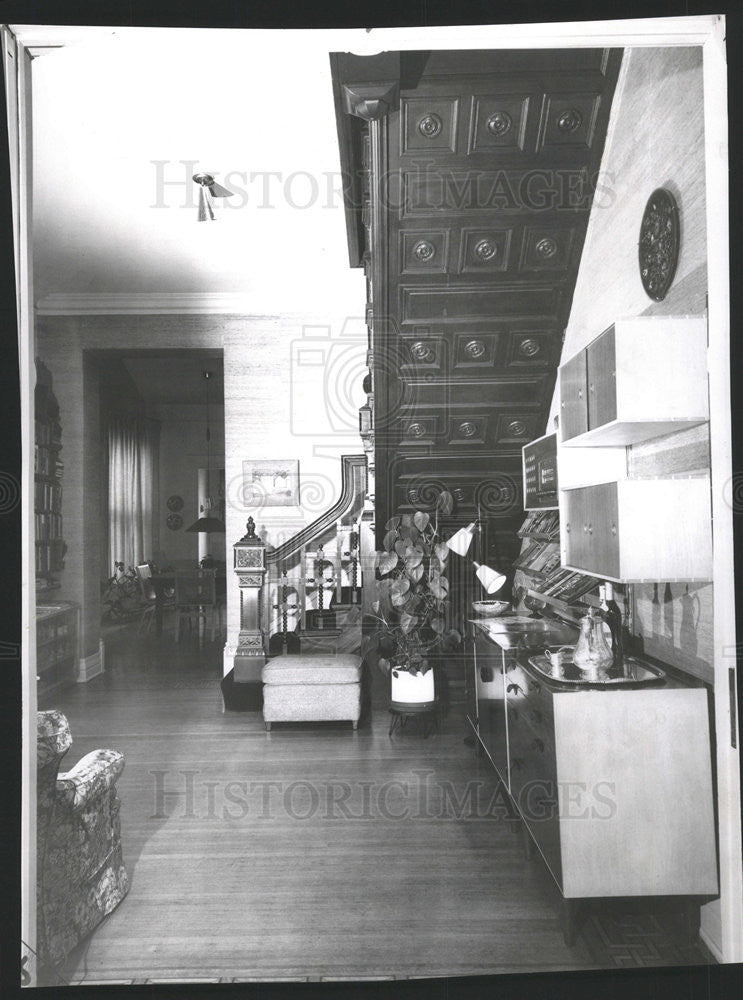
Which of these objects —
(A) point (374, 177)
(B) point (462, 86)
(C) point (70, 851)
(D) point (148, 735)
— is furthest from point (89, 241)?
(C) point (70, 851)

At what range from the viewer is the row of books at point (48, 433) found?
5.90m

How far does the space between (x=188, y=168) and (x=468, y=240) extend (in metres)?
1.76

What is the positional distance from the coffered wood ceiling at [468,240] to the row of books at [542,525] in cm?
24

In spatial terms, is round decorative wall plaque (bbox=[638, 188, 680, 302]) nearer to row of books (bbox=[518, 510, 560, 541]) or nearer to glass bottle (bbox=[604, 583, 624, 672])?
glass bottle (bbox=[604, 583, 624, 672])

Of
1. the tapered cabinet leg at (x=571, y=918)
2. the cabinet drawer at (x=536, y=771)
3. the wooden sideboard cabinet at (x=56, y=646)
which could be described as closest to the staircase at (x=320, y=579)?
the wooden sideboard cabinet at (x=56, y=646)

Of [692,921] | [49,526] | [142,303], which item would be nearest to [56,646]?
[49,526]

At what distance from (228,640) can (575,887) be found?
4613 mm

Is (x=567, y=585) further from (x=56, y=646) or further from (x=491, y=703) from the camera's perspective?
(x=56, y=646)

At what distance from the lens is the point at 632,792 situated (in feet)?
7.47

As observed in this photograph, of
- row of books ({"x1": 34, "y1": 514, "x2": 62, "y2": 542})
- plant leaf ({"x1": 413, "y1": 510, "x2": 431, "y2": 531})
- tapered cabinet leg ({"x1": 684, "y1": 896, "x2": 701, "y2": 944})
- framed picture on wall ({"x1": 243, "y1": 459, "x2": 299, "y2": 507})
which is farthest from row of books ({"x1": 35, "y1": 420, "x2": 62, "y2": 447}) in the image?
tapered cabinet leg ({"x1": 684, "y1": 896, "x2": 701, "y2": 944})

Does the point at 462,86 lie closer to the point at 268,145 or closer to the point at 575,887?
the point at 268,145

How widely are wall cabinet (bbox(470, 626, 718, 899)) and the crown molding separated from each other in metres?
4.96

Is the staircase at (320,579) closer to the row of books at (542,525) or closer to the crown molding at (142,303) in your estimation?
the row of books at (542,525)

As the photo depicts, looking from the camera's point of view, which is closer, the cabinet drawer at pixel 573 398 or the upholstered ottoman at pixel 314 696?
the cabinet drawer at pixel 573 398
